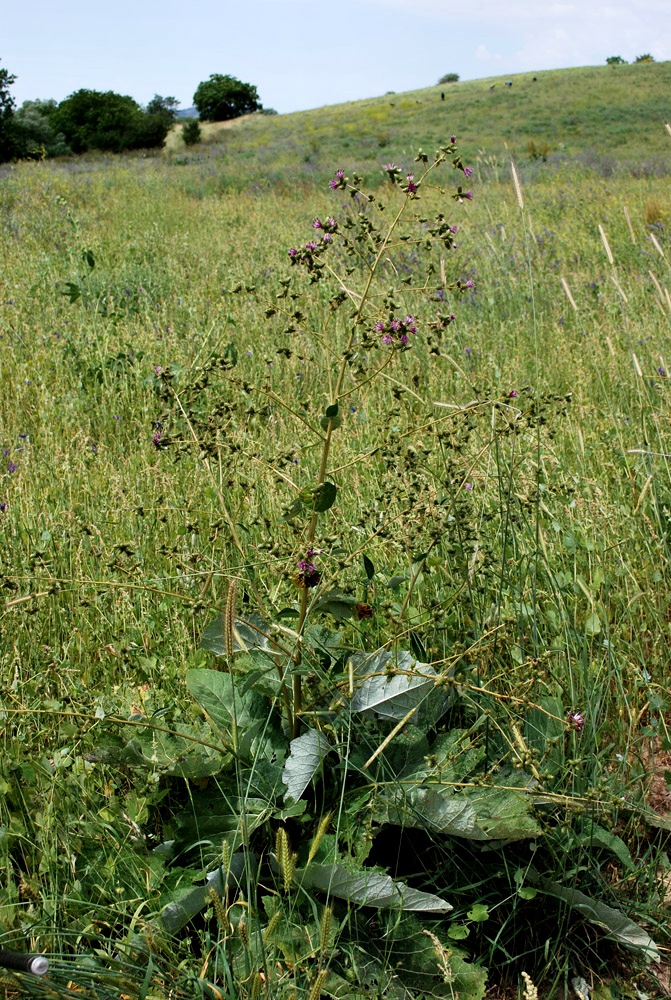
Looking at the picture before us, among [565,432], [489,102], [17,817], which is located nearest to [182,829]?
[17,817]

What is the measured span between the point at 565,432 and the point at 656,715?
4.91ft

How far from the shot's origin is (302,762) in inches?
61.4

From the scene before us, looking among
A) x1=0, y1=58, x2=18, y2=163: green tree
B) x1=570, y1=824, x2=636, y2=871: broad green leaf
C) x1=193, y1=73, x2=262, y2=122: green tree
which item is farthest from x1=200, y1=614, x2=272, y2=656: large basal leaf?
x1=193, y1=73, x2=262, y2=122: green tree

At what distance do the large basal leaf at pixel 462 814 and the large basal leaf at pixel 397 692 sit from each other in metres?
0.19

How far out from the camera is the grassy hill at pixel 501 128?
20.2 m

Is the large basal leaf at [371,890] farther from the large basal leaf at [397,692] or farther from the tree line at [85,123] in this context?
the tree line at [85,123]

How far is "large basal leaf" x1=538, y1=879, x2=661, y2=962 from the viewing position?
1472 mm

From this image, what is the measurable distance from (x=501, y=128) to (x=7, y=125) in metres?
18.6

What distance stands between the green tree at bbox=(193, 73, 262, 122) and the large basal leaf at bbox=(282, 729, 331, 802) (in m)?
59.4

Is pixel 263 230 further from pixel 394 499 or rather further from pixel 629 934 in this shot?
pixel 629 934

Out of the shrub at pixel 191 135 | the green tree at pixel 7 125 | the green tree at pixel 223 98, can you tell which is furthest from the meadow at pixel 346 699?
the green tree at pixel 223 98

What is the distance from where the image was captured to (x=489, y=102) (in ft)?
123

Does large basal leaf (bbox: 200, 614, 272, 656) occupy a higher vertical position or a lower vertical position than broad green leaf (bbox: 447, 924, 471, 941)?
higher

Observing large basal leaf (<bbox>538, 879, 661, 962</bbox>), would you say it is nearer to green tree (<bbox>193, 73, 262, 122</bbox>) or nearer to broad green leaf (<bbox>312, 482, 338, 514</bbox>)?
broad green leaf (<bbox>312, 482, 338, 514</bbox>)
